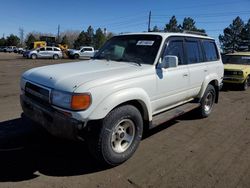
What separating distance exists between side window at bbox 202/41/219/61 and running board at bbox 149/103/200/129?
130 cm

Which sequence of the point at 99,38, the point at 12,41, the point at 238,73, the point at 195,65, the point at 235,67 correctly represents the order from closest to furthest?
the point at 195,65
the point at 238,73
the point at 235,67
the point at 99,38
the point at 12,41

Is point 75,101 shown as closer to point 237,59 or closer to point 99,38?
point 237,59

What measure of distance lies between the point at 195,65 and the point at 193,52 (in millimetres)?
319

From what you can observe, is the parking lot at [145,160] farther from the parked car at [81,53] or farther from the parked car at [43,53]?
the parked car at [81,53]

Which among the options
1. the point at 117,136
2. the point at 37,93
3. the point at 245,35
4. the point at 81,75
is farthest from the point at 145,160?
the point at 245,35

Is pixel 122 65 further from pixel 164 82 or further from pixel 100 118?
pixel 100 118

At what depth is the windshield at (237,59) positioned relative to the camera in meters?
14.0

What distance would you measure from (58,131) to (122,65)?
168 centimetres

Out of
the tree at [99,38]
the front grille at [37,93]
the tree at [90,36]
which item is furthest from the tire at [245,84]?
the tree at [90,36]

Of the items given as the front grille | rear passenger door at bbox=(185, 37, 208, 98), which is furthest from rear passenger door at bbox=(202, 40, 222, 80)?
the front grille

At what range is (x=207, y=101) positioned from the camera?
290 inches

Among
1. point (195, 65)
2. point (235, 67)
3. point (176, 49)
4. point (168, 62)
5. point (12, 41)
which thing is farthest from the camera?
point (12, 41)

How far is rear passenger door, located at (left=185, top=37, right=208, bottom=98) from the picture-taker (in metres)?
6.14

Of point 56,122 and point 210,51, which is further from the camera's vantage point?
point 210,51
